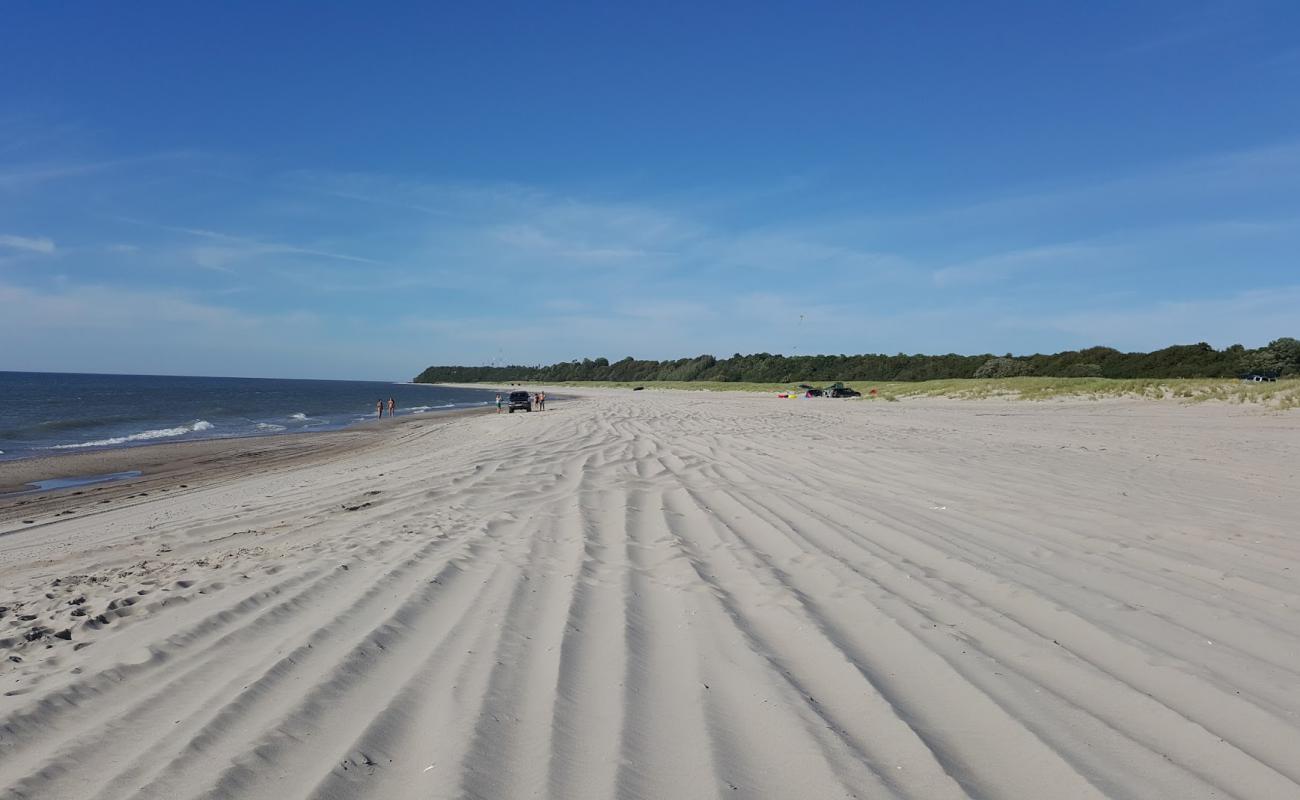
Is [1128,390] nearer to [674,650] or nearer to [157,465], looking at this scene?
[674,650]

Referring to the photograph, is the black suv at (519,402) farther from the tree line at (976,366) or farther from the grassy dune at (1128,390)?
the tree line at (976,366)

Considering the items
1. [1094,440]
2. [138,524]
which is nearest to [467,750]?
[138,524]

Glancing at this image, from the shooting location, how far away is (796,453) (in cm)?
1041

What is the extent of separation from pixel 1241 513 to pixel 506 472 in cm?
710

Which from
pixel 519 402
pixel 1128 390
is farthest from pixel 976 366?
pixel 519 402

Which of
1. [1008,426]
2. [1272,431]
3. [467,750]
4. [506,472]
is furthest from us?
[1008,426]

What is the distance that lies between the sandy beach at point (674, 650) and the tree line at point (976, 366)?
5357 cm

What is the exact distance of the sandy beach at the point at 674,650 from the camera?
7.05 ft

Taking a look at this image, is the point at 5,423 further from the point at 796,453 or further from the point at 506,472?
the point at 796,453

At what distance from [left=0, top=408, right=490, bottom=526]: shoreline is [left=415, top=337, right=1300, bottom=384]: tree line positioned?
172 feet

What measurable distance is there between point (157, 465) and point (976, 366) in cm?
6576

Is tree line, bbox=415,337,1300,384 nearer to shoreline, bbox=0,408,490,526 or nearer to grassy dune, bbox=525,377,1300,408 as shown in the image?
grassy dune, bbox=525,377,1300,408

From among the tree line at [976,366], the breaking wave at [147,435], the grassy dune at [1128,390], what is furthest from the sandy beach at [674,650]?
the tree line at [976,366]

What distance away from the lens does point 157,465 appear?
16016 millimetres
